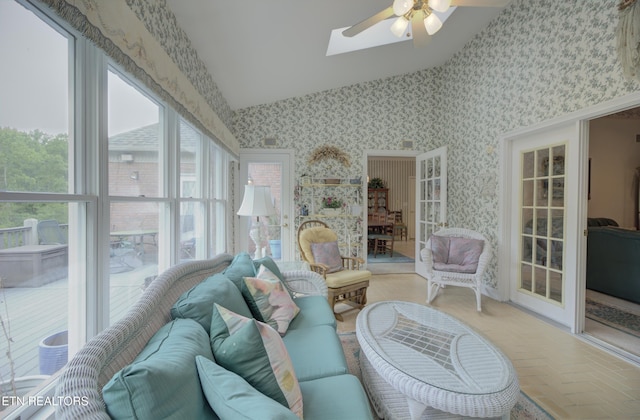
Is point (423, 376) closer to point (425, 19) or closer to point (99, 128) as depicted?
point (99, 128)

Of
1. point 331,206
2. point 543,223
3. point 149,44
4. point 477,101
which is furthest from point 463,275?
point 149,44

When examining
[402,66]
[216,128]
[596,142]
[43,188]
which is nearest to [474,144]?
[402,66]

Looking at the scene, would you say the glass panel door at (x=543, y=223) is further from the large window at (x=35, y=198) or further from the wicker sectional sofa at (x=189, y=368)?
the large window at (x=35, y=198)

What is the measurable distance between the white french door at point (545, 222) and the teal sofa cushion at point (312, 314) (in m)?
2.37

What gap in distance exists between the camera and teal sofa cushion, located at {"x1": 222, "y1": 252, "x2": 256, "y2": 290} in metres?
1.71

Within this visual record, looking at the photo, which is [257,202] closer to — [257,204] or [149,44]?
[257,204]

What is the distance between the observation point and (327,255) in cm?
319

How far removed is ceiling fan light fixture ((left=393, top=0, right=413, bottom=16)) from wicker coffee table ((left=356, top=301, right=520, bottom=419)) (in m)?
2.13

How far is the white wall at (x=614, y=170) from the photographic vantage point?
4.74 m

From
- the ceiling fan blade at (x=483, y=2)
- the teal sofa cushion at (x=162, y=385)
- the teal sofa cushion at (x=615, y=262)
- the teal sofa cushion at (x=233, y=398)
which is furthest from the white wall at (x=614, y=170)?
the teal sofa cushion at (x=162, y=385)

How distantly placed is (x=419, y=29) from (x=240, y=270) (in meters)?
2.27

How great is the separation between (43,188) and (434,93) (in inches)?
196

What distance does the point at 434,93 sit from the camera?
15.1 ft

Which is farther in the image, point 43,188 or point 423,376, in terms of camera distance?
point 423,376
